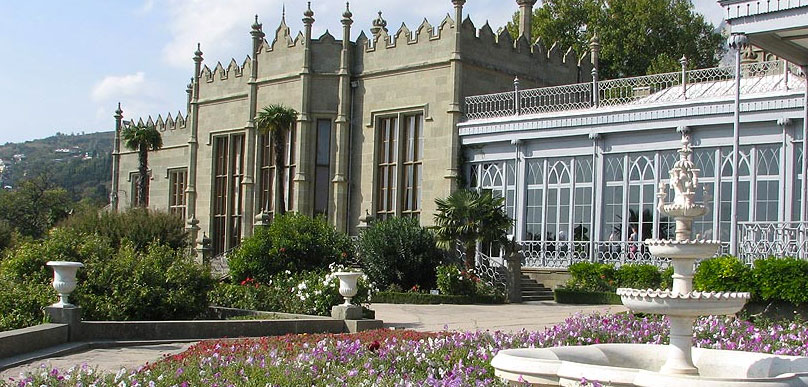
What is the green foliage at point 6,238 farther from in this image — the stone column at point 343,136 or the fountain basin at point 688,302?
the fountain basin at point 688,302

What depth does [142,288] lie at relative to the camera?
15578 mm

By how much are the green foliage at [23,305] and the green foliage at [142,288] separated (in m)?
Result: 0.58

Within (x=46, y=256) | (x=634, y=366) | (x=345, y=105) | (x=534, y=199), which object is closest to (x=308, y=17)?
(x=345, y=105)

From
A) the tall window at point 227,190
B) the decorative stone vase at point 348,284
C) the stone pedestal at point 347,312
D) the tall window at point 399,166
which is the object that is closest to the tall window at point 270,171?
the tall window at point 227,190

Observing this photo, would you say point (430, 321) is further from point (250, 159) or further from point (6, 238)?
point (6, 238)

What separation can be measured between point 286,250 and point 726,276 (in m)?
12.0

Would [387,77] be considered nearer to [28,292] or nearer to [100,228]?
[100,228]

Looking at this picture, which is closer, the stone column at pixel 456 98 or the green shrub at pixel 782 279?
the green shrub at pixel 782 279

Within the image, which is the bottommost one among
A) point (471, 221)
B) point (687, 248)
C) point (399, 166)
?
point (471, 221)

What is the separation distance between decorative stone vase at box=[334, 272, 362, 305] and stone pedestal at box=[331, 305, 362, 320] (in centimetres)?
22

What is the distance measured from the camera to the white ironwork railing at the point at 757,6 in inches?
655

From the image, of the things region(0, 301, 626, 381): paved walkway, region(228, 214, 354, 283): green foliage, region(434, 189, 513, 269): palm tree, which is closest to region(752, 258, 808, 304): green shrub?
region(0, 301, 626, 381): paved walkway

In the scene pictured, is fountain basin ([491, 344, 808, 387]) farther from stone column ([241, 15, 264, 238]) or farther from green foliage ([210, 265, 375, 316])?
stone column ([241, 15, 264, 238])

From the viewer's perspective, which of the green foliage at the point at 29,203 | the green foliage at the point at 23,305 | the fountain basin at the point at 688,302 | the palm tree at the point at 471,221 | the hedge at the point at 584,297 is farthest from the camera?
the green foliage at the point at 29,203
